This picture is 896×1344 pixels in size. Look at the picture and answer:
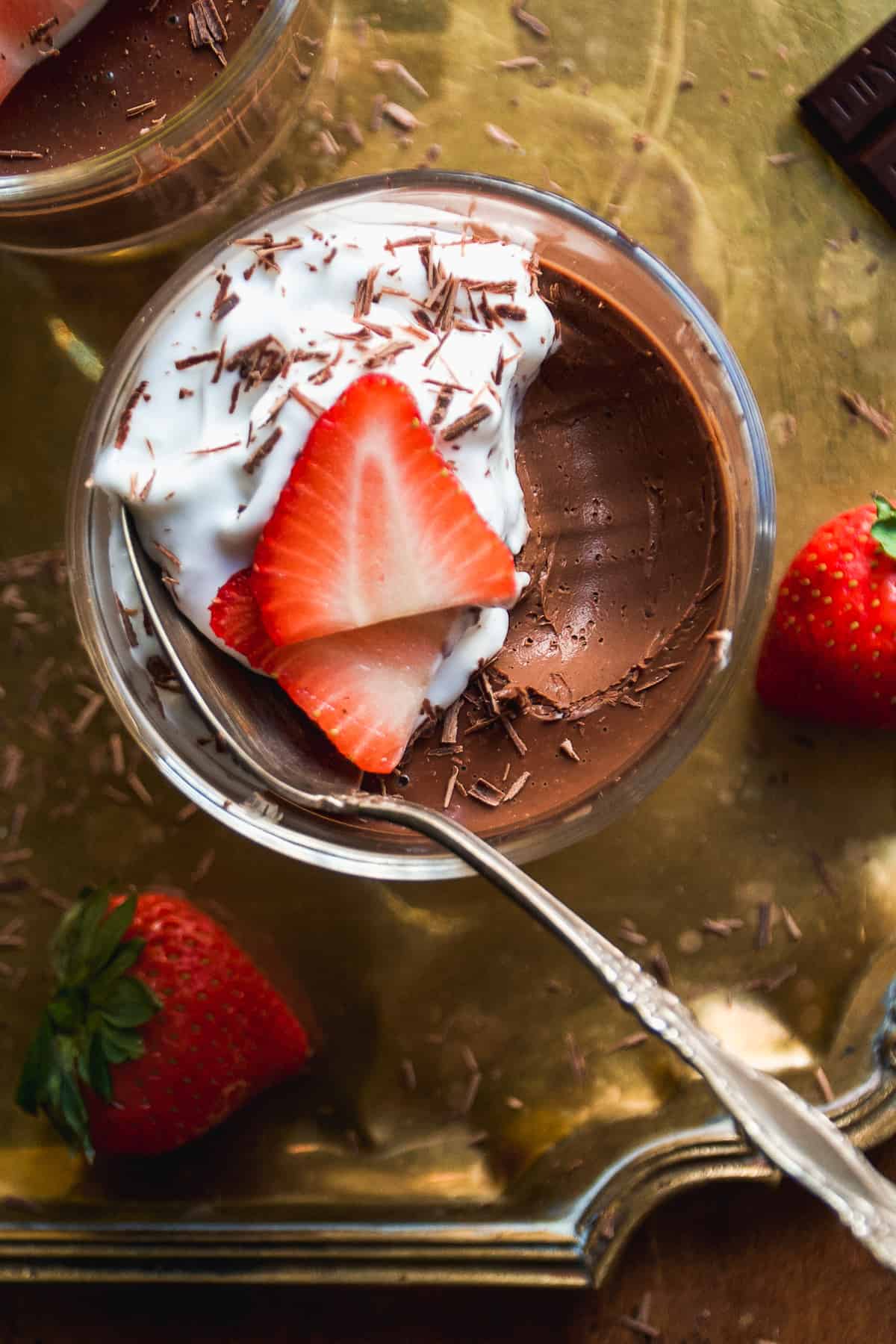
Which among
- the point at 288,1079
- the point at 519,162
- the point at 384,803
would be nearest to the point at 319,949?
the point at 288,1079

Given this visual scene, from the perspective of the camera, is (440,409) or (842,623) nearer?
(440,409)

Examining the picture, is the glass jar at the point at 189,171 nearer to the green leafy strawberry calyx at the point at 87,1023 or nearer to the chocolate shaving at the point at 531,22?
the chocolate shaving at the point at 531,22

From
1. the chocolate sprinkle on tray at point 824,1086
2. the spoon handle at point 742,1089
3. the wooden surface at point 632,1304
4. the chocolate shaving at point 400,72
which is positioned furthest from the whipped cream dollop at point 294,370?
the wooden surface at point 632,1304

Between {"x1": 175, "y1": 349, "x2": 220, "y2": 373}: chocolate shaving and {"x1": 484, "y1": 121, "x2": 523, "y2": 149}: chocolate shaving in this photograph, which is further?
{"x1": 484, "y1": 121, "x2": 523, "y2": 149}: chocolate shaving

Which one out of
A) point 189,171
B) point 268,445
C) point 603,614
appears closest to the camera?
point 268,445

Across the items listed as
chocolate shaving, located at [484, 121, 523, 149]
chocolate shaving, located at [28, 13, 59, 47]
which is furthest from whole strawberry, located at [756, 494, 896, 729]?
chocolate shaving, located at [28, 13, 59, 47]

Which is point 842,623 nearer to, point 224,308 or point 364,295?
point 364,295

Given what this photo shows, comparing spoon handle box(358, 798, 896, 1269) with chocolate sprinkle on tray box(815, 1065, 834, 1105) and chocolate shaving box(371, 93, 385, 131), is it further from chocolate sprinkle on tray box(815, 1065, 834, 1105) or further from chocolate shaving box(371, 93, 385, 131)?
chocolate shaving box(371, 93, 385, 131)

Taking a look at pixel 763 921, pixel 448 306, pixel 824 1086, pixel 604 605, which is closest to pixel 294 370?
pixel 448 306
